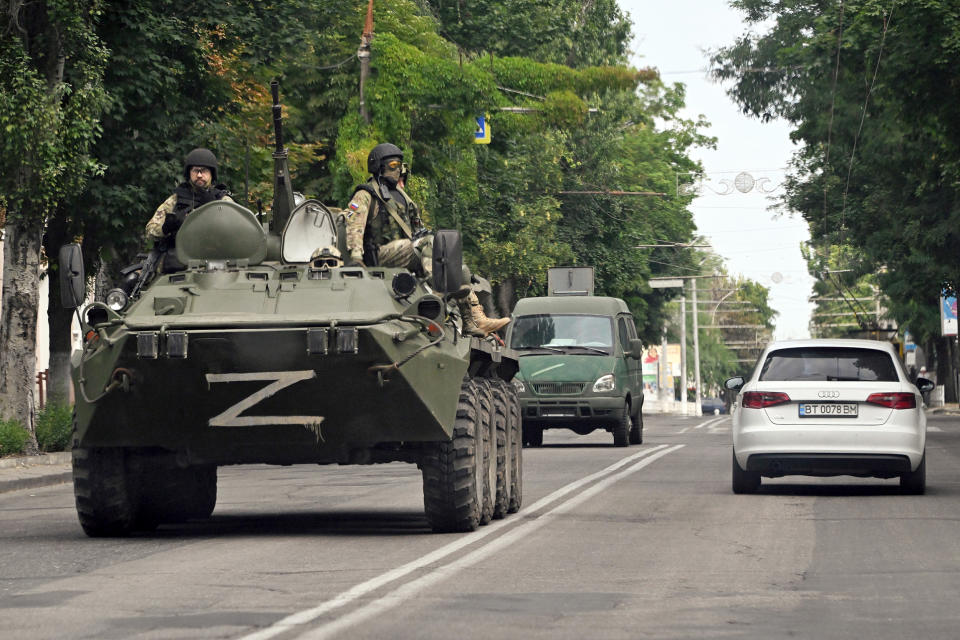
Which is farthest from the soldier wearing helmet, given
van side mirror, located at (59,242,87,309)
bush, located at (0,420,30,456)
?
bush, located at (0,420,30,456)

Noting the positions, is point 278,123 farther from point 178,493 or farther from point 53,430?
point 53,430

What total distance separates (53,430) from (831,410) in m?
13.4

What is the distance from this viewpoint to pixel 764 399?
58.0 ft

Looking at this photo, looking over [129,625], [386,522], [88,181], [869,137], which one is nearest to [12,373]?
[88,181]

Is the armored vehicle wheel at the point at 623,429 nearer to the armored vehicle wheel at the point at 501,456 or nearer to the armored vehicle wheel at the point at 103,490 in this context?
the armored vehicle wheel at the point at 501,456

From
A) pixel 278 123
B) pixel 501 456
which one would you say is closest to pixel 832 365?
pixel 501 456

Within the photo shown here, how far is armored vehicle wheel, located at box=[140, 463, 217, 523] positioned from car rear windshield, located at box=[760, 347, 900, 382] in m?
5.61

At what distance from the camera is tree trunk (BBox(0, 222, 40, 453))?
25.4 m

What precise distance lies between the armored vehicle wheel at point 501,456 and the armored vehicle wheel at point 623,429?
49.2ft

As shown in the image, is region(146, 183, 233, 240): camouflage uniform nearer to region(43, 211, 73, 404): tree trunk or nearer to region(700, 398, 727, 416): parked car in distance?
region(43, 211, 73, 404): tree trunk

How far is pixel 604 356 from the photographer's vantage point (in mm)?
30219

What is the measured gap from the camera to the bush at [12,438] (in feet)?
80.4

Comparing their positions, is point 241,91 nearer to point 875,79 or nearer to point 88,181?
point 88,181

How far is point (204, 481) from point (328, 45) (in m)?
21.3
